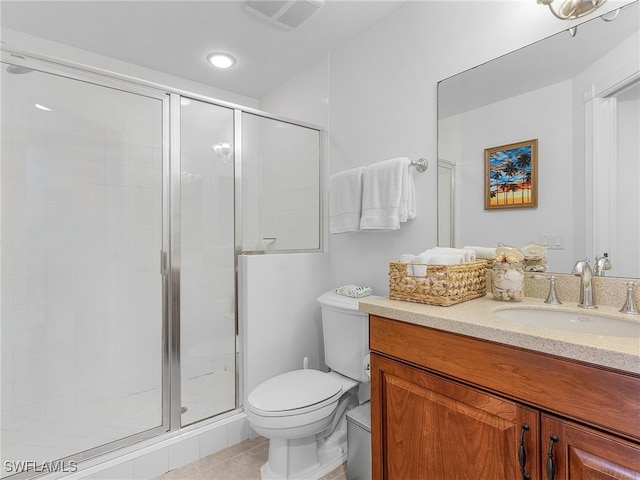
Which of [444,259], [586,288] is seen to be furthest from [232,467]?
[586,288]

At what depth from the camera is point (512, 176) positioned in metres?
1.35

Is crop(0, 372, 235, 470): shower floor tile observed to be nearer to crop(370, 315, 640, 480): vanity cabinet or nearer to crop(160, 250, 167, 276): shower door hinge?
crop(160, 250, 167, 276): shower door hinge

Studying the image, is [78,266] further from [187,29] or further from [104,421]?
[187,29]

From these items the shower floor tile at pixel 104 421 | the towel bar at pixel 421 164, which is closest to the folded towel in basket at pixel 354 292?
the towel bar at pixel 421 164

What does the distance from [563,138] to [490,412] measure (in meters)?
1.00

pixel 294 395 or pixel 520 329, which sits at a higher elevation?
pixel 520 329

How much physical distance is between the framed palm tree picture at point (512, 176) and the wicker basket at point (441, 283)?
286 mm

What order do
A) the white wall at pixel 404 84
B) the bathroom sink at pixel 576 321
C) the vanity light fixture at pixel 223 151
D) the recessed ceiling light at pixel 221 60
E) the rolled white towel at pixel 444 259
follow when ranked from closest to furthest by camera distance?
the bathroom sink at pixel 576 321, the rolled white towel at pixel 444 259, the white wall at pixel 404 84, the vanity light fixture at pixel 223 151, the recessed ceiling light at pixel 221 60

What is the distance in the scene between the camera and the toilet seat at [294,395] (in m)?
1.38

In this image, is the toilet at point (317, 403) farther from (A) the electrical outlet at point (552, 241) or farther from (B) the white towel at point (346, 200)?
(A) the electrical outlet at point (552, 241)

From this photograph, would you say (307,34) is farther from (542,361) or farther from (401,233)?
(542,361)

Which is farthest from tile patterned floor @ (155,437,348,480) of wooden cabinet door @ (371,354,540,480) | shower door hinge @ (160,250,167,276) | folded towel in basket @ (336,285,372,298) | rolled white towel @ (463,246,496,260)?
rolled white towel @ (463,246,496,260)

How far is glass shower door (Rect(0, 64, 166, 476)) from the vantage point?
1609 millimetres

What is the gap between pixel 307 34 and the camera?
2006 millimetres
